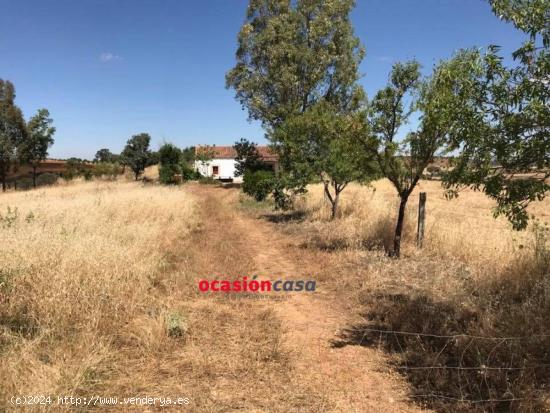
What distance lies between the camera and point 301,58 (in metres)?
23.8

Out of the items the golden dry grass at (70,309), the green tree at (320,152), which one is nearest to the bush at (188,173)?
the green tree at (320,152)

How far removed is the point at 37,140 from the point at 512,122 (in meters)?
37.3

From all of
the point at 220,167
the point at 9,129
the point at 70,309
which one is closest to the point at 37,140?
the point at 9,129

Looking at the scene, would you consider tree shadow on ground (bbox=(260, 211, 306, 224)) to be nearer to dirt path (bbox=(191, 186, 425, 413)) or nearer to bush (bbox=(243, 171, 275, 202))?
bush (bbox=(243, 171, 275, 202))

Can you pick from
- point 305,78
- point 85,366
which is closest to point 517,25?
point 85,366

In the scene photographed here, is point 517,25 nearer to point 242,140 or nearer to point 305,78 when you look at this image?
point 305,78

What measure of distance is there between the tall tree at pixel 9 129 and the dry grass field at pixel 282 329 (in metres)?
28.4

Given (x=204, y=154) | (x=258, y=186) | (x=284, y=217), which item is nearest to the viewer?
(x=284, y=217)

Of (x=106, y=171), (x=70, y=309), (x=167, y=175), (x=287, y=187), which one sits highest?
(x=106, y=171)

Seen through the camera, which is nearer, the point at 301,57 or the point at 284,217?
the point at 284,217

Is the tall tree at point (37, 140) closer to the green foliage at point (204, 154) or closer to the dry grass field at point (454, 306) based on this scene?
the green foliage at point (204, 154)

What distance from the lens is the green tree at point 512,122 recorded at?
10.6ft

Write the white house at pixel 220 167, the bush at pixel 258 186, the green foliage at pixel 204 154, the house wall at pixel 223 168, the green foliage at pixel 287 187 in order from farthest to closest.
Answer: the house wall at pixel 223 168 < the white house at pixel 220 167 < the green foliage at pixel 204 154 < the bush at pixel 258 186 < the green foliage at pixel 287 187

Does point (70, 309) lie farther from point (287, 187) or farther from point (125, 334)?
point (287, 187)
